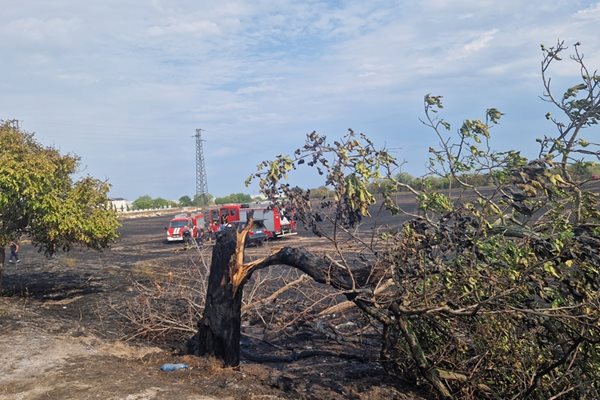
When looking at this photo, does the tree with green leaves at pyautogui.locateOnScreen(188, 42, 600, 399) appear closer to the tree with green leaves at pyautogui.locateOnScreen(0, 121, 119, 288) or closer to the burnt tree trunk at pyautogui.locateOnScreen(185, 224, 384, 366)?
the burnt tree trunk at pyautogui.locateOnScreen(185, 224, 384, 366)

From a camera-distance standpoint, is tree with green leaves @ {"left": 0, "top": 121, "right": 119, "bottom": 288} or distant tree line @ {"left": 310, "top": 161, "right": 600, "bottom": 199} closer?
distant tree line @ {"left": 310, "top": 161, "right": 600, "bottom": 199}

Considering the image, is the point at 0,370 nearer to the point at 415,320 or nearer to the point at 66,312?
the point at 66,312

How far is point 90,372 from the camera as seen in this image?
7.45m

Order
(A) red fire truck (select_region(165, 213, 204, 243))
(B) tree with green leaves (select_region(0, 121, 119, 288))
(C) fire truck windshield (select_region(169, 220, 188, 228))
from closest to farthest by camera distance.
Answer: (B) tree with green leaves (select_region(0, 121, 119, 288))
(A) red fire truck (select_region(165, 213, 204, 243))
(C) fire truck windshield (select_region(169, 220, 188, 228))

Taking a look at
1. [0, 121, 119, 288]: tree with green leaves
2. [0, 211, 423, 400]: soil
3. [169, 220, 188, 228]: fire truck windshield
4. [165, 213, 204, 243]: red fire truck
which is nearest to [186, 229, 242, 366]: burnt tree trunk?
[0, 211, 423, 400]: soil

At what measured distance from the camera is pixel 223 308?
7.51 metres

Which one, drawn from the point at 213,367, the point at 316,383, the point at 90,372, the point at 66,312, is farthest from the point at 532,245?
the point at 66,312

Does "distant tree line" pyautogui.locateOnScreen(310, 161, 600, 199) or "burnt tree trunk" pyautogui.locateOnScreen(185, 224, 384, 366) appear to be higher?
"distant tree line" pyautogui.locateOnScreen(310, 161, 600, 199)

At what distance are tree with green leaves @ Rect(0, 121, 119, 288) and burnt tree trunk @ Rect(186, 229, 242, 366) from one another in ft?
21.3

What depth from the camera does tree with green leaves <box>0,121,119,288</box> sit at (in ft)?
40.4

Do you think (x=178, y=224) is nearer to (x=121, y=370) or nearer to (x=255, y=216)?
(x=255, y=216)

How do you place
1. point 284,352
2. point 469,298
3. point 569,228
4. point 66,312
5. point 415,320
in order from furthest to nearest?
point 66,312, point 284,352, point 415,320, point 469,298, point 569,228

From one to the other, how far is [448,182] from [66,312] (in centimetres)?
888

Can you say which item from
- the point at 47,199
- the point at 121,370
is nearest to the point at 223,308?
the point at 121,370
